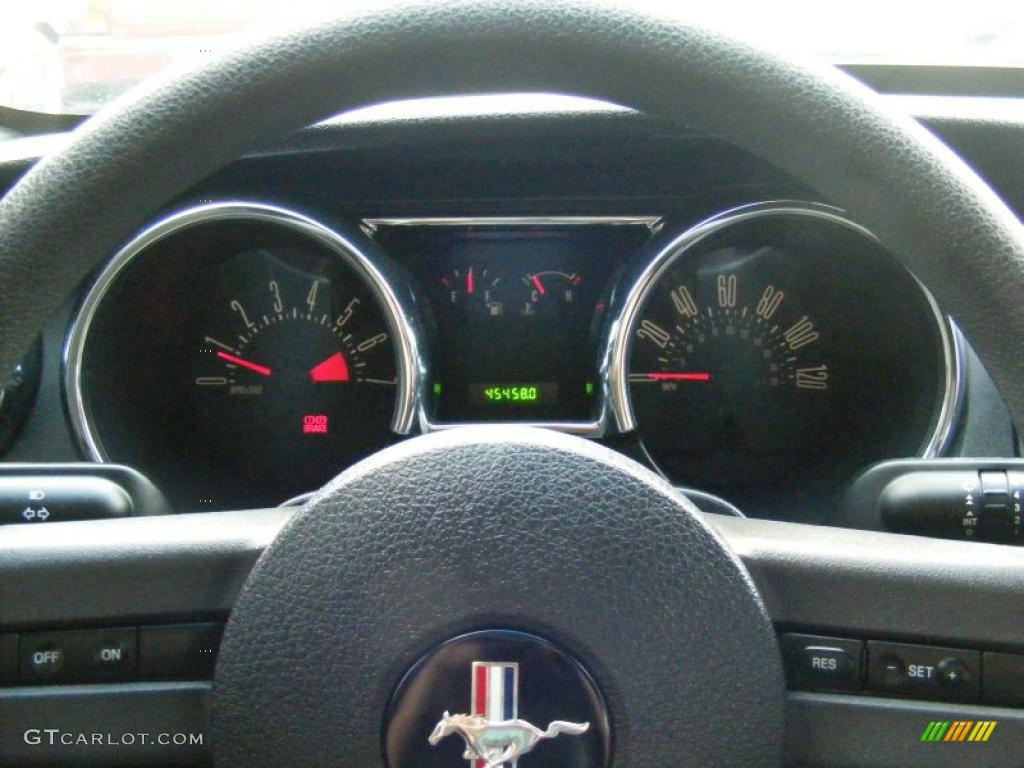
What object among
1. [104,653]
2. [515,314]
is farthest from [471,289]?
[104,653]

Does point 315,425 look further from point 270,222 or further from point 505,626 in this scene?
point 505,626

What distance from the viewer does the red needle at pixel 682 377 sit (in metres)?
2.35

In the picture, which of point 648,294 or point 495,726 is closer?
point 495,726

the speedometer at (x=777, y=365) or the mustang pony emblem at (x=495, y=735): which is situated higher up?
the speedometer at (x=777, y=365)

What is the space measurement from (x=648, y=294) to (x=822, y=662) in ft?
3.83

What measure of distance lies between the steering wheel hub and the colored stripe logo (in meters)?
0.19

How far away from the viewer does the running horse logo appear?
38.8 inches

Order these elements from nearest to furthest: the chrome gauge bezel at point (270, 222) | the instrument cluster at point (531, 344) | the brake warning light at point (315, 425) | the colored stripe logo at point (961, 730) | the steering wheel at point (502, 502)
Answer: the steering wheel at point (502, 502) → the colored stripe logo at point (961, 730) → the chrome gauge bezel at point (270, 222) → the instrument cluster at point (531, 344) → the brake warning light at point (315, 425)

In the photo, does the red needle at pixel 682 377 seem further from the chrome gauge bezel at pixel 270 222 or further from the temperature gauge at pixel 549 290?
the chrome gauge bezel at pixel 270 222

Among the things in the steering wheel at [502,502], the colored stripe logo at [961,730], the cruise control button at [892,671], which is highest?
the steering wheel at [502,502]

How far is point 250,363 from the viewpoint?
2354 millimetres

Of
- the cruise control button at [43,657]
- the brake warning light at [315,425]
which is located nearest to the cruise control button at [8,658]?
the cruise control button at [43,657]

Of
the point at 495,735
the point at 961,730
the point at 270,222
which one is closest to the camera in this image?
the point at 495,735

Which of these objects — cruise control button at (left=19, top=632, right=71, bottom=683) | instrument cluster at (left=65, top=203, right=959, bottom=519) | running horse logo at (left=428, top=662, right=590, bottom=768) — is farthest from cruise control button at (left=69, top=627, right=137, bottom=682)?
instrument cluster at (left=65, top=203, right=959, bottom=519)
